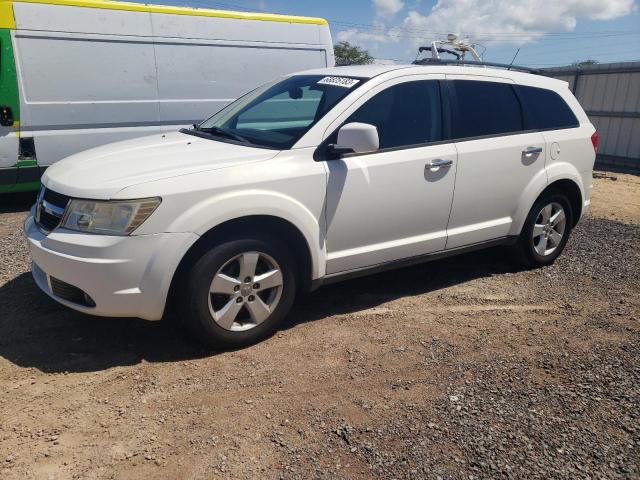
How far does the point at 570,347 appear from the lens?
3.74 m

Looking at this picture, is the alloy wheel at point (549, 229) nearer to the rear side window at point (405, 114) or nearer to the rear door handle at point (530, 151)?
the rear door handle at point (530, 151)

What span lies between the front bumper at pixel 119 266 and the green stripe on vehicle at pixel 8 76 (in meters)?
4.35

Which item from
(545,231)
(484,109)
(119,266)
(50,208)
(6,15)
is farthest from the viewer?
(6,15)

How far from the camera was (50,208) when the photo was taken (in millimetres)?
3404

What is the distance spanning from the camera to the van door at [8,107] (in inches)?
259

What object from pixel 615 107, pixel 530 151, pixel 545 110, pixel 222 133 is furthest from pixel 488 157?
pixel 615 107

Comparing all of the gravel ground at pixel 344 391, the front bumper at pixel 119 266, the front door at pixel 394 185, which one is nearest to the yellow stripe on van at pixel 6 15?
the gravel ground at pixel 344 391

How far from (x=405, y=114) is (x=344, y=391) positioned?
211cm

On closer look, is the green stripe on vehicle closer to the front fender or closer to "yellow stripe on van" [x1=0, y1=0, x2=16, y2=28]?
"yellow stripe on van" [x1=0, y1=0, x2=16, y2=28]

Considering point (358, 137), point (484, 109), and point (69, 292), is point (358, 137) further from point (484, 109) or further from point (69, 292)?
point (69, 292)

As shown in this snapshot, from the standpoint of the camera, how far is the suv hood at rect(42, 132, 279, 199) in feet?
10.4

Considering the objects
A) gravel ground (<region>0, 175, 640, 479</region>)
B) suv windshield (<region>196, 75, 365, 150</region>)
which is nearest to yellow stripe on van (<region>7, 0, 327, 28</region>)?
suv windshield (<region>196, 75, 365, 150</region>)

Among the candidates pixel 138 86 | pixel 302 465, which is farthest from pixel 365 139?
pixel 138 86

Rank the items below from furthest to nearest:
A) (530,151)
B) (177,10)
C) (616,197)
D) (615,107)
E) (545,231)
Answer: (615,107) → (616,197) → (177,10) → (545,231) → (530,151)
